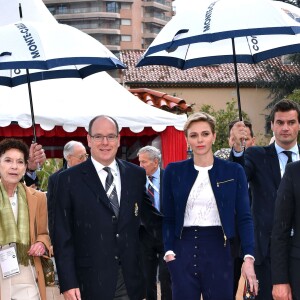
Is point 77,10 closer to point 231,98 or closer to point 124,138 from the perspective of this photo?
point 231,98

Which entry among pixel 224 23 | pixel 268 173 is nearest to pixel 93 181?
pixel 268 173

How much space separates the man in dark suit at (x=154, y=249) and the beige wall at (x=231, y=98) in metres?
42.0

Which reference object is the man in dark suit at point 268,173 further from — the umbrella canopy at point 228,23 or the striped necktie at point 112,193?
the striped necktie at point 112,193

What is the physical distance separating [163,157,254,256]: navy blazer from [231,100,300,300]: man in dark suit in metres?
0.49

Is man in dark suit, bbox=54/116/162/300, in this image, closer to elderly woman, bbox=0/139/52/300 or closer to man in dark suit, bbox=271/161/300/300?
elderly woman, bbox=0/139/52/300

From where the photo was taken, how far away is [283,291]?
4.71m

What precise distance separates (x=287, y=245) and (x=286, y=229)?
0.10 m

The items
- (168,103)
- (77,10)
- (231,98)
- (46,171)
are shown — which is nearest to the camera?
(168,103)

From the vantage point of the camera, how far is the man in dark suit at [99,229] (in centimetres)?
508

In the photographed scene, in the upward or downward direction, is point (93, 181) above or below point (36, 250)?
above

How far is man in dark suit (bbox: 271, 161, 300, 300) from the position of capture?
472 centimetres

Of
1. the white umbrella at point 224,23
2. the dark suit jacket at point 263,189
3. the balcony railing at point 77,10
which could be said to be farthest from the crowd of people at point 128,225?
the balcony railing at point 77,10

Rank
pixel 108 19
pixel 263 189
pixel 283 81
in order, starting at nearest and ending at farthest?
pixel 263 189, pixel 283 81, pixel 108 19

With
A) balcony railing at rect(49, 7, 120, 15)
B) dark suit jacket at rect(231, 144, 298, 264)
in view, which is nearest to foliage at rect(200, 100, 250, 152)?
dark suit jacket at rect(231, 144, 298, 264)
